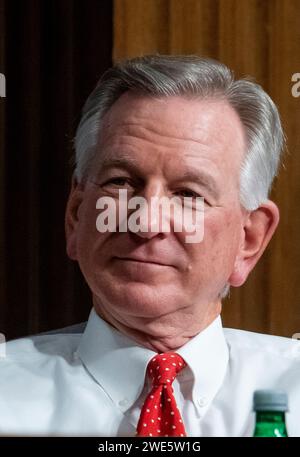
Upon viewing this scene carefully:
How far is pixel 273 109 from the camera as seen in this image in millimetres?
1206

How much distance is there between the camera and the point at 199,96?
Result: 44.3 inches

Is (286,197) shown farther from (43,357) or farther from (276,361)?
(43,357)

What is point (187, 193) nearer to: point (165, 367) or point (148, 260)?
point (148, 260)

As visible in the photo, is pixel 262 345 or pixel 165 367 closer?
pixel 165 367

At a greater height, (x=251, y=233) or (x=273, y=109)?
(x=273, y=109)

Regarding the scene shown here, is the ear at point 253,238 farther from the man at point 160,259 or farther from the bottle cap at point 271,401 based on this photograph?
the bottle cap at point 271,401

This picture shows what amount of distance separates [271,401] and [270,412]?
0.05ft

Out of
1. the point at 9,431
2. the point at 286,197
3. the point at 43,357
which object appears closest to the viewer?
the point at 9,431

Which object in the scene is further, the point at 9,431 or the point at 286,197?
the point at 286,197

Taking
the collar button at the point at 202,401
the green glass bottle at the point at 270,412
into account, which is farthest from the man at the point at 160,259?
the green glass bottle at the point at 270,412

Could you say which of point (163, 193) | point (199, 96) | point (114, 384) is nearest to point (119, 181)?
point (163, 193)
